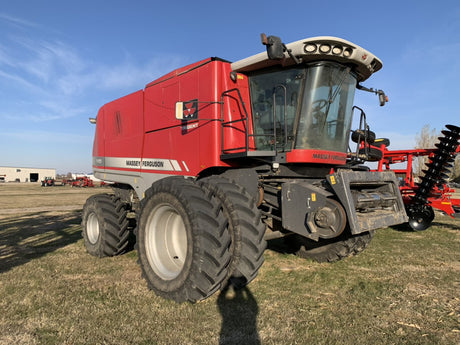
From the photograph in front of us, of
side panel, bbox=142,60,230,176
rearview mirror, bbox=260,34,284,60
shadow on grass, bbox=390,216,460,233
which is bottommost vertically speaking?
shadow on grass, bbox=390,216,460,233

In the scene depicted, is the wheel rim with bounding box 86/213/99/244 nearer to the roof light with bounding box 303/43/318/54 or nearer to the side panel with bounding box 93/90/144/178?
the side panel with bounding box 93/90/144/178

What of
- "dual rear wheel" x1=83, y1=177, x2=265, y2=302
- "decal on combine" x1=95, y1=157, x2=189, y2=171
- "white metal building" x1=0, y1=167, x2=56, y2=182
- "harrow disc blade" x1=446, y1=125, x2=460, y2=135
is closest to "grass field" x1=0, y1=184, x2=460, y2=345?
"dual rear wheel" x1=83, y1=177, x2=265, y2=302

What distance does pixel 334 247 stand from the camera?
5047 millimetres

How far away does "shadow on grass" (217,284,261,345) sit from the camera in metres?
2.83

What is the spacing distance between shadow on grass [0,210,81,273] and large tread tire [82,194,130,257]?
37.0 inches

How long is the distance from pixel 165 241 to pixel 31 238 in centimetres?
502

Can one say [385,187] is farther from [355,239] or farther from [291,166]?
[291,166]

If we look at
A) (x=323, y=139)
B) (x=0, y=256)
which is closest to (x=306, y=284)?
(x=323, y=139)

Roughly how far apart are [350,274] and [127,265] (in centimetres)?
360

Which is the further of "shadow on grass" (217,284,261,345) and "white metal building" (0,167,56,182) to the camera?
"white metal building" (0,167,56,182)

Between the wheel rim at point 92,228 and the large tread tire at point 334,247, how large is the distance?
3.90m

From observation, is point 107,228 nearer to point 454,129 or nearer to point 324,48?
point 324,48

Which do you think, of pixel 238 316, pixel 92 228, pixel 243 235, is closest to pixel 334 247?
pixel 243 235

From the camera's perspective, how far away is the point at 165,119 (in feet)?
16.6
